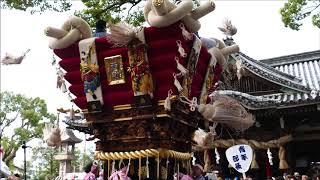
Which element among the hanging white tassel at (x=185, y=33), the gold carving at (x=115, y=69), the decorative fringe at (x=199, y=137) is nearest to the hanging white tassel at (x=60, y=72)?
the gold carving at (x=115, y=69)

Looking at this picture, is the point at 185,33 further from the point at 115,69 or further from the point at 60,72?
the point at 60,72

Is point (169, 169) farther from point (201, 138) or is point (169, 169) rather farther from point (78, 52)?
point (78, 52)

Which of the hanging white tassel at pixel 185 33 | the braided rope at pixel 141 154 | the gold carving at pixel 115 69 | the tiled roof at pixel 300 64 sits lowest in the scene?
the braided rope at pixel 141 154

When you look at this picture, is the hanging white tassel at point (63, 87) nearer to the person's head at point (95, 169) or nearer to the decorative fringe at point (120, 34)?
the decorative fringe at point (120, 34)

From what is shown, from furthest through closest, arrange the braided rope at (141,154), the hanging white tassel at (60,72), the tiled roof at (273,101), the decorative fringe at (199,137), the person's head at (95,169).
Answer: the tiled roof at (273,101) < the decorative fringe at (199,137) < the person's head at (95,169) < the hanging white tassel at (60,72) < the braided rope at (141,154)

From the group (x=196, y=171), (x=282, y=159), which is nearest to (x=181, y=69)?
(x=196, y=171)

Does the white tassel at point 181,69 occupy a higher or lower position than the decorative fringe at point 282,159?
higher

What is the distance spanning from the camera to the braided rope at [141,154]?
183 inches

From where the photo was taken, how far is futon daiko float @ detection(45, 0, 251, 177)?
4578mm

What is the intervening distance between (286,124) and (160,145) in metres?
8.33

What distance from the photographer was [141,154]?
4715 millimetres

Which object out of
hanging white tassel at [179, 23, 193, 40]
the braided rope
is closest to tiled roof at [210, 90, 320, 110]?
the braided rope

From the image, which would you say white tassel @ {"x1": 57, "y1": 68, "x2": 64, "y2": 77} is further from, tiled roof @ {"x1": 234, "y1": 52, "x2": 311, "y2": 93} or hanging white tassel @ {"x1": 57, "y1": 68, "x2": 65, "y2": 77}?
tiled roof @ {"x1": 234, "y1": 52, "x2": 311, "y2": 93}

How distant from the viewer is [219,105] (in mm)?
4680
